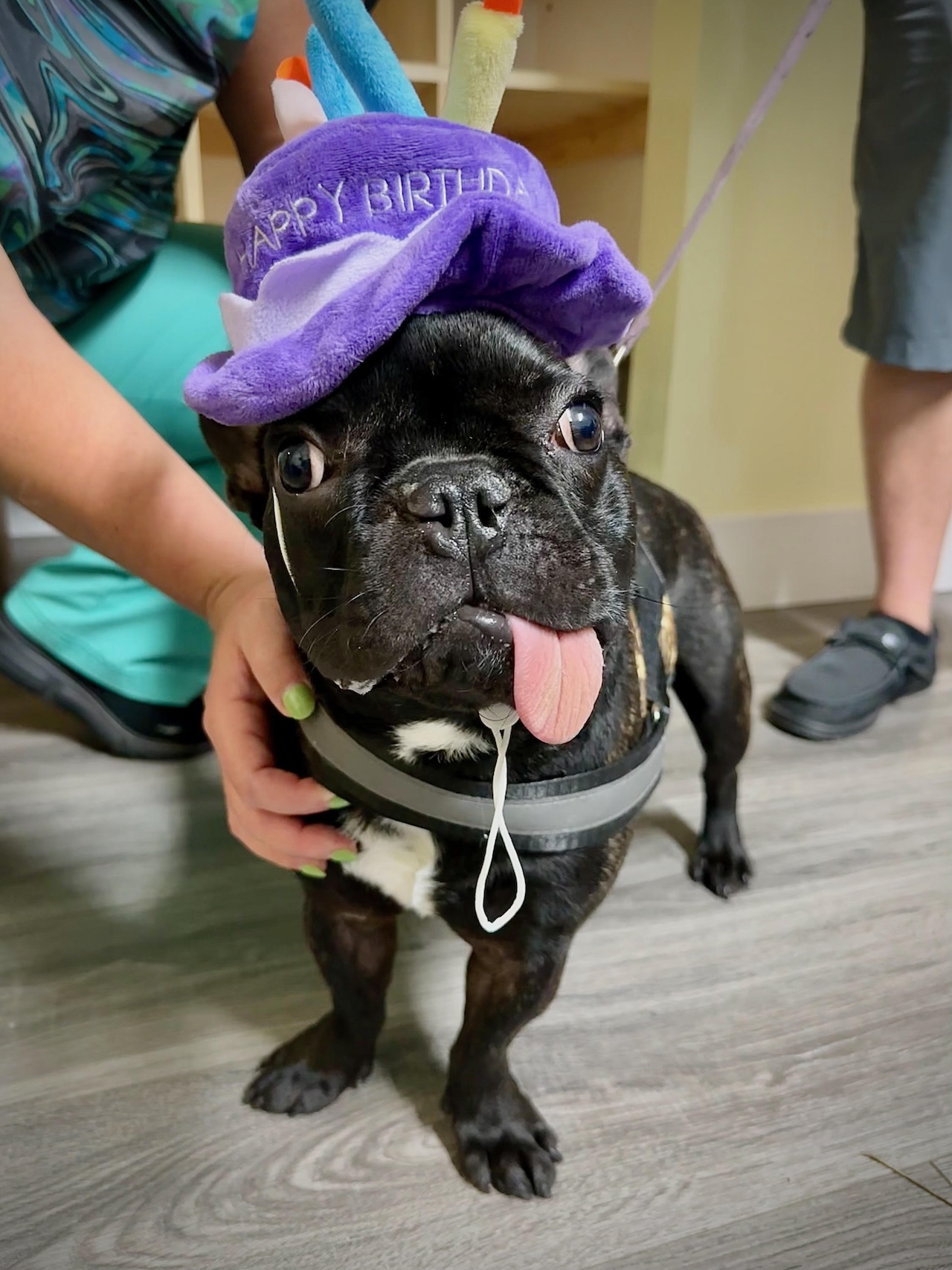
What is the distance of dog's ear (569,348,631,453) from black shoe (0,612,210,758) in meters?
1.05

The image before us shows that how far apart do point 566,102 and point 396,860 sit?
1.96 meters

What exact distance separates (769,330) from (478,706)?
5.74 ft

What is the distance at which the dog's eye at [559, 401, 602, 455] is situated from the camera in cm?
68

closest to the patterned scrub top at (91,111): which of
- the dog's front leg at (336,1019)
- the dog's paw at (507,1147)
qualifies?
the dog's front leg at (336,1019)

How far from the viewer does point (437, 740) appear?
73 cm

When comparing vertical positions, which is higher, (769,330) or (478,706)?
(478,706)

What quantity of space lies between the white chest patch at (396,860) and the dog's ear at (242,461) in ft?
0.94

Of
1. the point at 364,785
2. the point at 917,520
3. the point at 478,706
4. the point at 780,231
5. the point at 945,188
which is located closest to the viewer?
the point at 478,706

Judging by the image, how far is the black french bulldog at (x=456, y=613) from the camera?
0.60 meters

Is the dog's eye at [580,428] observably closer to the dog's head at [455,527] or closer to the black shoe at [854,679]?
the dog's head at [455,527]

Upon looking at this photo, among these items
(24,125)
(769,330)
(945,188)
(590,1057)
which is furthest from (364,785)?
(769,330)

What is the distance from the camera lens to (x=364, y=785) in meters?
0.74

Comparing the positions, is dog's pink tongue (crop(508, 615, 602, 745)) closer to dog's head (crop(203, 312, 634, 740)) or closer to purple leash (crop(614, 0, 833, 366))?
dog's head (crop(203, 312, 634, 740))

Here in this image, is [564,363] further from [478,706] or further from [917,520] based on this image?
[917,520]
